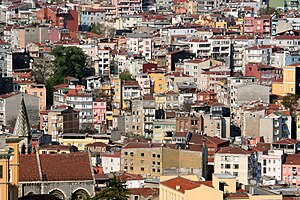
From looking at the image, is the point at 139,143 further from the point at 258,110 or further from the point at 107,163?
the point at 258,110

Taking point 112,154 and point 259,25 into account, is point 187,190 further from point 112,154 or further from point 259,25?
point 259,25

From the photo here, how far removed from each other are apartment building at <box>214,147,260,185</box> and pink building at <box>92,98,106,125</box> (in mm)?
15899

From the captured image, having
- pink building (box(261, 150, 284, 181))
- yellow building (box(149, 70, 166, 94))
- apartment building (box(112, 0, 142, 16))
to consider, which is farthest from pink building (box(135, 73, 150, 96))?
apartment building (box(112, 0, 142, 16))

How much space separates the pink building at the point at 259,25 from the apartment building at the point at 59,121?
94.0 feet

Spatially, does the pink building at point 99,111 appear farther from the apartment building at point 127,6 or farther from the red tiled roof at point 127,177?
the apartment building at point 127,6

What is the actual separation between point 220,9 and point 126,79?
31.6 metres

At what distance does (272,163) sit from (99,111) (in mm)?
15931

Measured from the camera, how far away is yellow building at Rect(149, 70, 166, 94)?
7206 cm

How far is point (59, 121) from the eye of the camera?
62719mm

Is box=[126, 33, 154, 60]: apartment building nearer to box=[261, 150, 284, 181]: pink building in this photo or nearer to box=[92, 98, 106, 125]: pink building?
box=[92, 98, 106, 125]: pink building

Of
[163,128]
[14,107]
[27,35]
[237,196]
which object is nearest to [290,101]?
[163,128]

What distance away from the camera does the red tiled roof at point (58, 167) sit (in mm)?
36406

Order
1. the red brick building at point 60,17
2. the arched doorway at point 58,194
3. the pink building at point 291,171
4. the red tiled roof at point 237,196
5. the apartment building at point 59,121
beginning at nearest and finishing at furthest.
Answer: the arched doorway at point 58,194 < the red tiled roof at point 237,196 < the pink building at point 291,171 < the apartment building at point 59,121 < the red brick building at point 60,17

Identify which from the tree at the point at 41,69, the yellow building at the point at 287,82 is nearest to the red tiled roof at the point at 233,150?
the yellow building at the point at 287,82
